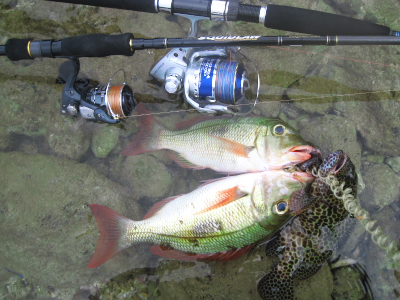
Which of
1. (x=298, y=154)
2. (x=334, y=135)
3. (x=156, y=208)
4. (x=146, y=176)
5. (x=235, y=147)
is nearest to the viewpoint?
(x=298, y=154)

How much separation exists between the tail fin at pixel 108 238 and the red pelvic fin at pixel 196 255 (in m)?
0.38

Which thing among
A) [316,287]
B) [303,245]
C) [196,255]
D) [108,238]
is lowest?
[316,287]

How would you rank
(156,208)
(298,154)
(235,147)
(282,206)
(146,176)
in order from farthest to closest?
(146,176)
(156,208)
(235,147)
(298,154)
(282,206)

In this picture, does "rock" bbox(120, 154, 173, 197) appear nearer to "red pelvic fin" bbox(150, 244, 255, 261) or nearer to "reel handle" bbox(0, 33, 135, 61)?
"red pelvic fin" bbox(150, 244, 255, 261)

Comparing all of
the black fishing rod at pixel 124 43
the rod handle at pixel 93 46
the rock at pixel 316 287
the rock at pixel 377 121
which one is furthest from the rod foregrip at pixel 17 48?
the rock at pixel 316 287

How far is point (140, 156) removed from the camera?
364 centimetres

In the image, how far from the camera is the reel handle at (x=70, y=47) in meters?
2.88

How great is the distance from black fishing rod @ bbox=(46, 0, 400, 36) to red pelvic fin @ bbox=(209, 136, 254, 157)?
3.85 ft

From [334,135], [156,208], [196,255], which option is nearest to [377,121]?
[334,135]

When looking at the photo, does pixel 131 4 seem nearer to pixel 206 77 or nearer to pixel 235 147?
pixel 206 77

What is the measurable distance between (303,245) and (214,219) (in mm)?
1016

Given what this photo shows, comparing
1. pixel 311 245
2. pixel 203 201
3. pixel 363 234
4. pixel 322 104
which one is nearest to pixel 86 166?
pixel 203 201

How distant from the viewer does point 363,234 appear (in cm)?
343

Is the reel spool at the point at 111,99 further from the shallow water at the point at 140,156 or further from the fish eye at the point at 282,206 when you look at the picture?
the fish eye at the point at 282,206
